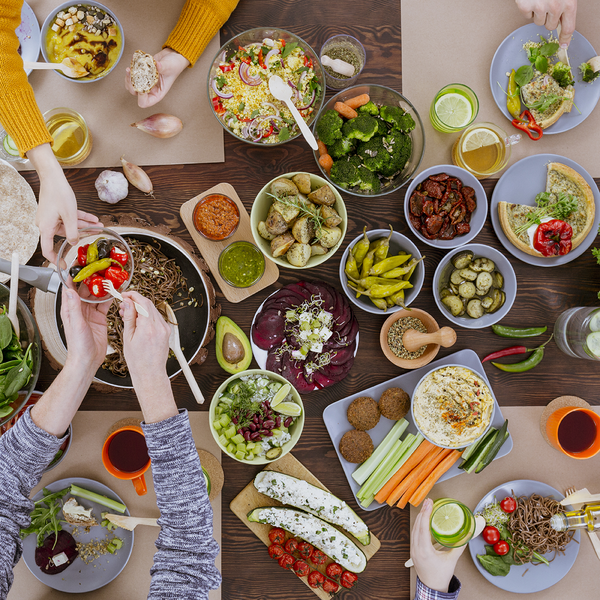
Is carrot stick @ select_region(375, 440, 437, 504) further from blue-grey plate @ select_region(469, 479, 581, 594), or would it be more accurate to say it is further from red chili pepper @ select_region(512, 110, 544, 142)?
red chili pepper @ select_region(512, 110, 544, 142)

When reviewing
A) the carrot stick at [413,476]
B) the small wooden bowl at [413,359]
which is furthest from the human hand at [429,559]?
the small wooden bowl at [413,359]

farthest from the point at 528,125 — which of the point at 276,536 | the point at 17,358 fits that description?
the point at 17,358

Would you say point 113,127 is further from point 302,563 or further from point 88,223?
point 302,563

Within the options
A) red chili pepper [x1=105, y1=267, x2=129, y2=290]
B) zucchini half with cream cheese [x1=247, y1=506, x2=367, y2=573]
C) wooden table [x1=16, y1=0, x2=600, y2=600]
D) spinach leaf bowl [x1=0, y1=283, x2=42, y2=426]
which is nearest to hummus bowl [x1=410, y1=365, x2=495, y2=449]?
wooden table [x1=16, y1=0, x2=600, y2=600]

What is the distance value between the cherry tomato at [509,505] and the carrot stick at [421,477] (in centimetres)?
42

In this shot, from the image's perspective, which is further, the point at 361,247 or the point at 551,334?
the point at 551,334

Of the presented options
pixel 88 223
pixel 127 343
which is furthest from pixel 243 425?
pixel 88 223

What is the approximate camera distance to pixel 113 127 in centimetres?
256

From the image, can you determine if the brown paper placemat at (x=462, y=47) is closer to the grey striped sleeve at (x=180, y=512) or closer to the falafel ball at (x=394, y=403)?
the falafel ball at (x=394, y=403)

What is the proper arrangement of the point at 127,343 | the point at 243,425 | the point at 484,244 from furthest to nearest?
the point at 484,244 → the point at 243,425 → the point at 127,343

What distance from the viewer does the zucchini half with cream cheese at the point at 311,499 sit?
8.21ft

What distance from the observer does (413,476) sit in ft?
8.29

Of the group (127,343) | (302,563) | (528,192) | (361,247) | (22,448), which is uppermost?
(528,192)

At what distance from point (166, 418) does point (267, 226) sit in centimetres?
102
